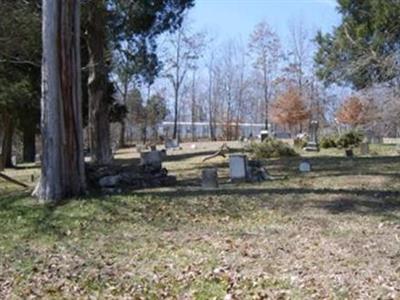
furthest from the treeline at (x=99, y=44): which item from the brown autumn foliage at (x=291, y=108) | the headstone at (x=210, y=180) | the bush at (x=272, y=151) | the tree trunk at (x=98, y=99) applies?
the brown autumn foliage at (x=291, y=108)

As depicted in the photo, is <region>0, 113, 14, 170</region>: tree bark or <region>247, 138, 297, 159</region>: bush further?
<region>0, 113, 14, 170</region>: tree bark

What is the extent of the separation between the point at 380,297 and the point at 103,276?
2.71 meters

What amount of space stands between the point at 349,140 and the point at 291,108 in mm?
25888

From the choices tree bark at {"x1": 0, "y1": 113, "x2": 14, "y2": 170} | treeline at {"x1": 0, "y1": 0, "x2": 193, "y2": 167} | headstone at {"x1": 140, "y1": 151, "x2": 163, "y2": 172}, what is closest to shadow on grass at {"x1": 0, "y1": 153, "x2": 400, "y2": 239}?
headstone at {"x1": 140, "y1": 151, "x2": 163, "y2": 172}

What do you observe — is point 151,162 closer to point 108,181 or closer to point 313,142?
point 108,181

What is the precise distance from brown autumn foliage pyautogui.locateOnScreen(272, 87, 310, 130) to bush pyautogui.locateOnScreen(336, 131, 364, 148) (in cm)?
2498

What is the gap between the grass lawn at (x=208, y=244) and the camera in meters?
6.02

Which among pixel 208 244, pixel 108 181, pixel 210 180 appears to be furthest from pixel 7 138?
pixel 208 244

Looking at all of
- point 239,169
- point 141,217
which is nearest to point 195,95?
point 239,169

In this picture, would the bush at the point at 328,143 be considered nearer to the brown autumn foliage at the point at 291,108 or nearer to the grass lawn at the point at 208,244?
the grass lawn at the point at 208,244

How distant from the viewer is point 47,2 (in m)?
10.9

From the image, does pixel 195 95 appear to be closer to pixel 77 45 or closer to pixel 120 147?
pixel 120 147

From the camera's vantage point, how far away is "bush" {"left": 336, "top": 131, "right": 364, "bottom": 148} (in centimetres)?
3058

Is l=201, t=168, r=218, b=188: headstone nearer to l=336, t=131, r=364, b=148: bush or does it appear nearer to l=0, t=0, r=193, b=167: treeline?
l=0, t=0, r=193, b=167: treeline
